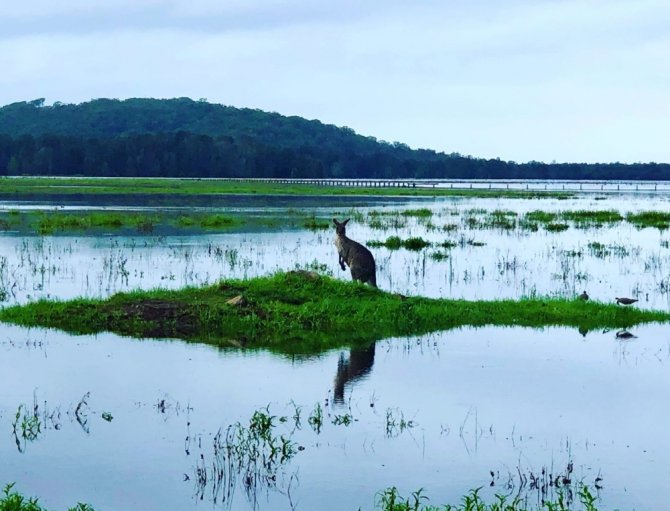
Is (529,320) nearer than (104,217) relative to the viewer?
Yes

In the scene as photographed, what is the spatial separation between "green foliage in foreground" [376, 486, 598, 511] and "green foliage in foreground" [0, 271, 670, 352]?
7.39 m

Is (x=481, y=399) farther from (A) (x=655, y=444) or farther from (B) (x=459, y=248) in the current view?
(B) (x=459, y=248)

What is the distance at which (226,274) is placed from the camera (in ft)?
89.0

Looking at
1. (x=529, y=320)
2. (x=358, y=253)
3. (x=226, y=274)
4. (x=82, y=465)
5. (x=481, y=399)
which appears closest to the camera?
(x=82, y=465)

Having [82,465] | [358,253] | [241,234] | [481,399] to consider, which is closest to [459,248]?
[241,234]

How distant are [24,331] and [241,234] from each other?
Result: 24.5 meters

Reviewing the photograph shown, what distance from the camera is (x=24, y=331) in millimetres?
17938

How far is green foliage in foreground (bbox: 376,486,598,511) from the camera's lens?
340 inches

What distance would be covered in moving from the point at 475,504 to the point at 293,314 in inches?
410

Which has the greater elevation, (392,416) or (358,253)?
(358,253)

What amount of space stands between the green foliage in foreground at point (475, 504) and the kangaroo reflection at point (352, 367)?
4000 millimetres

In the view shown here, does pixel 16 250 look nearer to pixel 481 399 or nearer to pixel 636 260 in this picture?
pixel 636 260

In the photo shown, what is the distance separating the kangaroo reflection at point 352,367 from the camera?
14133 millimetres

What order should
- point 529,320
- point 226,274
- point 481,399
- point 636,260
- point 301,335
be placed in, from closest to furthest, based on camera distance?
point 481,399 → point 301,335 → point 529,320 → point 226,274 → point 636,260
